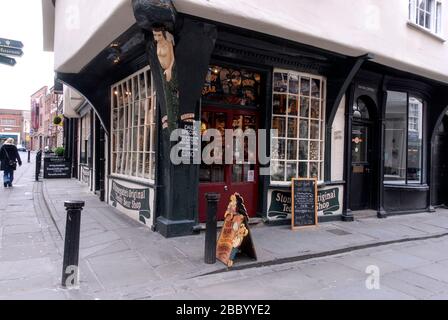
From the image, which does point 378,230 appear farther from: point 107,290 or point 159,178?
point 107,290

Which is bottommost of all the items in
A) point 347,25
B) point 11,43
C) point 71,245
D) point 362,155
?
point 71,245

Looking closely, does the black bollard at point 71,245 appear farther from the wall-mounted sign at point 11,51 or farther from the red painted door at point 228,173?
the wall-mounted sign at point 11,51

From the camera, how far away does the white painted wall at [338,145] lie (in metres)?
8.87

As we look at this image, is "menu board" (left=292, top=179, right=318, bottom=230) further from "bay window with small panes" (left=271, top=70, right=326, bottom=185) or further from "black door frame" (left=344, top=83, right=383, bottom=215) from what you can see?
"black door frame" (left=344, top=83, right=383, bottom=215)

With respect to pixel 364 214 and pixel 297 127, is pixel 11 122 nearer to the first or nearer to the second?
pixel 297 127

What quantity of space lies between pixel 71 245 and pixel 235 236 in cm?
216

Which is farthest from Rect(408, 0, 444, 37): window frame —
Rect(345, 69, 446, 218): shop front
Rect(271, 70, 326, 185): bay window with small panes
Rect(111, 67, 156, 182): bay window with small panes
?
Rect(111, 67, 156, 182): bay window with small panes

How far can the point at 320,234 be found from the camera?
290 inches

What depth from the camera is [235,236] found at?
5.23m

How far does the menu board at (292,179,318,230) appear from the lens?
773 centimetres

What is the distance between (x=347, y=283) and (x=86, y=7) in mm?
6649

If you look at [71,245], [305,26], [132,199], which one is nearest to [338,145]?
[305,26]

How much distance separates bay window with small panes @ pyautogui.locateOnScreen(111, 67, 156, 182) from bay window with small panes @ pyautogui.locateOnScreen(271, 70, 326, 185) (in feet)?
8.64

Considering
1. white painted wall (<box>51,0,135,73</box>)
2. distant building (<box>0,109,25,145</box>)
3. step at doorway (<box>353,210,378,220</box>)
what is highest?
distant building (<box>0,109,25,145</box>)
